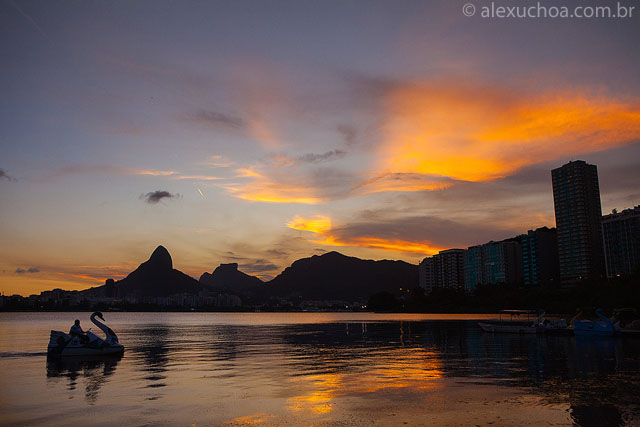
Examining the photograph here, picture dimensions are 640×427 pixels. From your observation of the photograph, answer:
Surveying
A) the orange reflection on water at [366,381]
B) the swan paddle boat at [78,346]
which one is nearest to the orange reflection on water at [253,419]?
the orange reflection on water at [366,381]

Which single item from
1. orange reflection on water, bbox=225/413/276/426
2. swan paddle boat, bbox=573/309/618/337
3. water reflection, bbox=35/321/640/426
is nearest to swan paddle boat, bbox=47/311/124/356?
water reflection, bbox=35/321/640/426

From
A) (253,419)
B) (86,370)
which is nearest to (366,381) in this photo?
(253,419)

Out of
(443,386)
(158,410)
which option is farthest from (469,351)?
(158,410)

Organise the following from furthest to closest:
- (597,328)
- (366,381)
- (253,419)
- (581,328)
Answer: (581,328) < (597,328) < (366,381) < (253,419)

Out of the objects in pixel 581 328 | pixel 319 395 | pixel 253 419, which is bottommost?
pixel 581 328

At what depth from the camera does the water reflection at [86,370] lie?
2298cm

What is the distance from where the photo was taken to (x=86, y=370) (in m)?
29.2

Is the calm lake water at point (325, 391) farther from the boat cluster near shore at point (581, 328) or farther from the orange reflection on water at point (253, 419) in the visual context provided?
the boat cluster near shore at point (581, 328)

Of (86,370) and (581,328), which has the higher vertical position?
(86,370)

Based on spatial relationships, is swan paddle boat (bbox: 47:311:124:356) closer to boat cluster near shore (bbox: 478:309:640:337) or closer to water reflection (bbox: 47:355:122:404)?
water reflection (bbox: 47:355:122:404)

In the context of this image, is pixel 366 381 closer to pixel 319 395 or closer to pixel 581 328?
pixel 319 395

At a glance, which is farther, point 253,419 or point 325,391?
point 325,391

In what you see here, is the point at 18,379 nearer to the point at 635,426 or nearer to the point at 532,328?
the point at 635,426

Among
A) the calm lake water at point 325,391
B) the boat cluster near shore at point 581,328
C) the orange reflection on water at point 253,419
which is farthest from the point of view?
the boat cluster near shore at point 581,328
